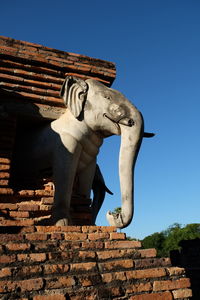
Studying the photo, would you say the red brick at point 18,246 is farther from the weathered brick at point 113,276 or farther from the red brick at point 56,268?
the weathered brick at point 113,276

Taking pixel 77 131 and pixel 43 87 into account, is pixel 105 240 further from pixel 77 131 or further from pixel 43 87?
pixel 43 87

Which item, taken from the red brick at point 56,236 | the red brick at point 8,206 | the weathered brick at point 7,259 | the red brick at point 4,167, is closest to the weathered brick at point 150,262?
the red brick at point 56,236

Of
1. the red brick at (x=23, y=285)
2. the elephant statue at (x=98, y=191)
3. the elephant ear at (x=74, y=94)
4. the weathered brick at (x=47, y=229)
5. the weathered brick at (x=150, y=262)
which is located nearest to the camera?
the red brick at (x=23, y=285)

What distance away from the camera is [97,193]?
18.9ft

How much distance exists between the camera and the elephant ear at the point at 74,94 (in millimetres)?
3691

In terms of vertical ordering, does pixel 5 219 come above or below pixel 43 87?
below

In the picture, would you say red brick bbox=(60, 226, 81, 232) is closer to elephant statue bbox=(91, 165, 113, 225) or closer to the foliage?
elephant statue bbox=(91, 165, 113, 225)

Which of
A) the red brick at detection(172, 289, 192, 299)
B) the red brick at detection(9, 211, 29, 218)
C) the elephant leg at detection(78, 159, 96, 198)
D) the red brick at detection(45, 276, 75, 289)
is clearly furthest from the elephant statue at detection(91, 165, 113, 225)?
the red brick at detection(45, 276, 75, 289)

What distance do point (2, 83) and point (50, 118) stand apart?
73 cm

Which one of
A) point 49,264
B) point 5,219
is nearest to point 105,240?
point 49,264

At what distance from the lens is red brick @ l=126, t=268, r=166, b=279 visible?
8.64ft

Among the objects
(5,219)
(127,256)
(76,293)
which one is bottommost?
(76,293)

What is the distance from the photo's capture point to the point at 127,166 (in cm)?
346

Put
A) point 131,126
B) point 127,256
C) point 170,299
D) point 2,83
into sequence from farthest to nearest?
point 2,83
point 131,126
point 127,256
point 170,299
